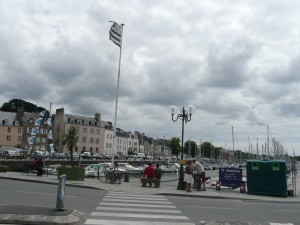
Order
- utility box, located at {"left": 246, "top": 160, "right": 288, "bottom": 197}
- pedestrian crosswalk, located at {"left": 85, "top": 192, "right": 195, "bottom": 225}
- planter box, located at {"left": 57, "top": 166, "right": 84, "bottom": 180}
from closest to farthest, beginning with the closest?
pedestrian crosswalk, located at {"left": 85, "top": 192, "right": 195, "bottom": 225} → utility box, located at {"left": 246, "top": 160, "right": 288, "bottom": 197} → planter box, located at {"left": 57, "top": 166, "right": 84, "bottom": 180}

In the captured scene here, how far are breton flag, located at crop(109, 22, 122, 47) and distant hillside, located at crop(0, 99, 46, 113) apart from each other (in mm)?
95009

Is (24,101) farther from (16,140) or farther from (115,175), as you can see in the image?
(115,175)

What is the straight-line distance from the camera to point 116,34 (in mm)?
32062

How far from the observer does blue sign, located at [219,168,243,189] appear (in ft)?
76.0

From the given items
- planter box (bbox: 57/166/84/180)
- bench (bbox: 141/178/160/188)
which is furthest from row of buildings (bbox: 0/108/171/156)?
bench (bbox: 141/178/160/188)

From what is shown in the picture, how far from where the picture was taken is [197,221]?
441 inches

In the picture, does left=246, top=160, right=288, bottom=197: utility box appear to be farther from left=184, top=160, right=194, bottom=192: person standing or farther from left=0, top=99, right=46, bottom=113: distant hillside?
left=0, top=99, right=46, bottom=113: distant hillside

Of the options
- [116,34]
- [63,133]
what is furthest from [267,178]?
[63,133]

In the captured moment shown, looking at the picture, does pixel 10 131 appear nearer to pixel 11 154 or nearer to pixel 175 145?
pixel 11 154

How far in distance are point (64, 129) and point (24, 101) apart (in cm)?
2266

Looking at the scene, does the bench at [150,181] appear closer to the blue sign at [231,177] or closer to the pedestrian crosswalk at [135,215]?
the blue sign at [231,177]

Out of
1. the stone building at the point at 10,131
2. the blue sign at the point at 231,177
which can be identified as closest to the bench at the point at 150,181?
the blue sign at the point at 231,177

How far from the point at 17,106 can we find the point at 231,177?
109865 mm

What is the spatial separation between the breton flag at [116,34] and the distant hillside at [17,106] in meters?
95.0
